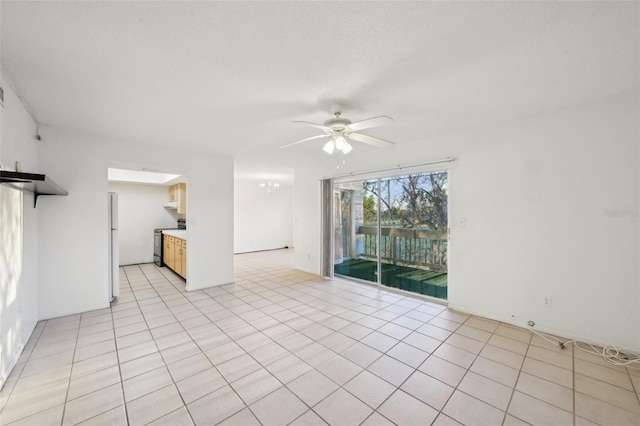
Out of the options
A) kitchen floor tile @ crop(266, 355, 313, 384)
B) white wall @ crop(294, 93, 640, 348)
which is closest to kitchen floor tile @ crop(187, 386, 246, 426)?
kitchen floor tile @ crop(266, 355, 313, 384)

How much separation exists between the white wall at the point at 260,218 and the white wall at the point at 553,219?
6.29 meters

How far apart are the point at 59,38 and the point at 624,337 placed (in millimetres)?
5153

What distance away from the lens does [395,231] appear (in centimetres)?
488

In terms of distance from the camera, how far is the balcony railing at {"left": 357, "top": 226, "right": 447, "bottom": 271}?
435 centimetres

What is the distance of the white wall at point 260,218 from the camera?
8.31 metres

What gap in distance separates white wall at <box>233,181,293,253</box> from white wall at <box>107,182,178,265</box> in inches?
78.6

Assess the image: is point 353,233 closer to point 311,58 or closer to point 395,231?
point 395,231

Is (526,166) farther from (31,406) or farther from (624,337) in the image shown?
(31,406)

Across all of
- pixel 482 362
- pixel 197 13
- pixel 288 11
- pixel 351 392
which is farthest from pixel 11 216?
pixel 482 362

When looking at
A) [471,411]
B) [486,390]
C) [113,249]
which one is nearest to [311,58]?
[471,411]

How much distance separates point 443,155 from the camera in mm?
3545

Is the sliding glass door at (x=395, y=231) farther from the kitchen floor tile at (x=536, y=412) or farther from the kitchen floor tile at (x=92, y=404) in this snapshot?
the kitchen floor tile at (x=92, y=404)

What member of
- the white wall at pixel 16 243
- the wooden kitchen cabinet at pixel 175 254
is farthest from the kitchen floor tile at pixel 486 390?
the wooden kitchen cabinet at pixel 175 254

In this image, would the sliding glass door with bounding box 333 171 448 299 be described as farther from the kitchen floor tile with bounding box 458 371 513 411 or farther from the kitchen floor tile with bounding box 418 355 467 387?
the kitchen floor tile with bounding box 458 371 513 411
